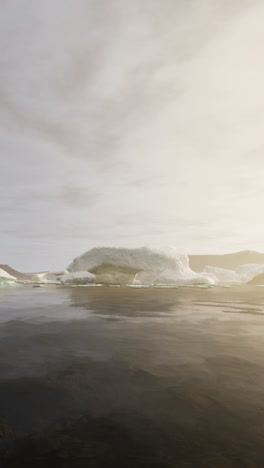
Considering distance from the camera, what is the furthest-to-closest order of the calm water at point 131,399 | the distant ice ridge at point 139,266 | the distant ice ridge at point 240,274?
1. the distant ice ridge at point 240,274
2. the distant ice ridge at point 139,266
3. the calm water at point 131,399

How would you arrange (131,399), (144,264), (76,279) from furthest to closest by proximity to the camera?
(144,264)
(76,279)
(131,399)

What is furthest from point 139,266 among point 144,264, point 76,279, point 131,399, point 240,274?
point 131,399

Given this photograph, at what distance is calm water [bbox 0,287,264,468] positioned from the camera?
1.34 m

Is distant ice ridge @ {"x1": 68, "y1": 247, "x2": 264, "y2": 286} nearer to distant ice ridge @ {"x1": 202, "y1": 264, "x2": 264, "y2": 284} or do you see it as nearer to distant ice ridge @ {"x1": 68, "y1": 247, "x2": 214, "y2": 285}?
distant ice ridge @ {"x1": 68, "y1": 247, "x2": 214, "y2": 285}

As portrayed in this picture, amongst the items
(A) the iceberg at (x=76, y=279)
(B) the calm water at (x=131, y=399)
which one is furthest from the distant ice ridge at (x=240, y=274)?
(B) the calm water at (x=131, y=399)

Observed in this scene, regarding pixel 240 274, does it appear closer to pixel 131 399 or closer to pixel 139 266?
pixel 139 266

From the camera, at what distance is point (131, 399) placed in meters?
1.95

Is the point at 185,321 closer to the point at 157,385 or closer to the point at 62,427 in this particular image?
the point at 157,385

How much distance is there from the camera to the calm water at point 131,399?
1.34m

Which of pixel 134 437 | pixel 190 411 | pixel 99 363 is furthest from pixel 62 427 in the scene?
pixel 99 363

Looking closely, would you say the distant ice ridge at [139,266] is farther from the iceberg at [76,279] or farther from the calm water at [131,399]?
the calm water at [131,399]

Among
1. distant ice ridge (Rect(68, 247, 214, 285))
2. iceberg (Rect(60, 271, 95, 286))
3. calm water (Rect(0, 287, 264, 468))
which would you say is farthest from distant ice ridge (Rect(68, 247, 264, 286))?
calm water (Rect(0, 287, 264, 468))

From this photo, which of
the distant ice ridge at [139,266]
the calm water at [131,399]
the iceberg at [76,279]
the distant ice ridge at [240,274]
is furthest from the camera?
the distant ice ridge at [240,274]

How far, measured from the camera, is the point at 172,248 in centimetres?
2183
